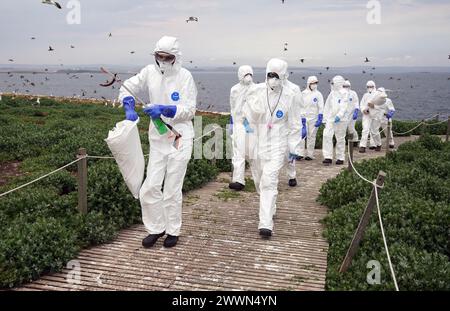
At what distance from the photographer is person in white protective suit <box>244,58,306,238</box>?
8.32 m

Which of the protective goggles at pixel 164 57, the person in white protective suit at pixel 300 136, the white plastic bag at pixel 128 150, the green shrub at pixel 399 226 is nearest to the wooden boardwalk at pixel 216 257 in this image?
the green shrub at pixel 399 226

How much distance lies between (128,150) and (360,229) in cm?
329

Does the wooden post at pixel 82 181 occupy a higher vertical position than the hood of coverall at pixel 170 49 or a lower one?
lower

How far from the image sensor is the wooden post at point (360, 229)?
19.5ft

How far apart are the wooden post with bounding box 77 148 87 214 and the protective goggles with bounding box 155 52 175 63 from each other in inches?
70.9

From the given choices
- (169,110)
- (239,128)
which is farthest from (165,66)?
(239,128)

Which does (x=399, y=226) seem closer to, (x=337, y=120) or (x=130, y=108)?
(x=130, y=108)

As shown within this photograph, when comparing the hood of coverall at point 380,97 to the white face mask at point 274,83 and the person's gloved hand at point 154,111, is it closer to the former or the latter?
the white face mask at point 274,83

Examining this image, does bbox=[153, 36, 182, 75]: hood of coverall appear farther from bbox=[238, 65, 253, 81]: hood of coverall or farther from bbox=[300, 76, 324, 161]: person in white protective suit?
bbox=[300, 76, 324, 161]: person in white protective suit

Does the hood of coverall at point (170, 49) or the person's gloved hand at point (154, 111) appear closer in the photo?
the person's gloved hand at point (154, 111)

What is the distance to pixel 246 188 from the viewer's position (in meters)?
11.1

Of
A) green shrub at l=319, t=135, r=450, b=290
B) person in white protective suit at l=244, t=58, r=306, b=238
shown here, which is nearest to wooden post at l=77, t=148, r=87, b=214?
person in white protective suit at l=244, t=58, r=306, b=238

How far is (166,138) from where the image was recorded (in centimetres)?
713

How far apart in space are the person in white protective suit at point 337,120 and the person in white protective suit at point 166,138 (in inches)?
322
